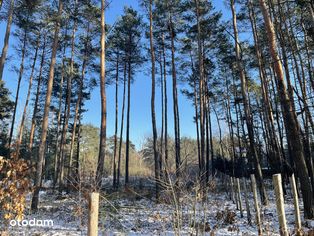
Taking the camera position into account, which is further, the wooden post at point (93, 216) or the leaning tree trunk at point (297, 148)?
the leaning tree trunk at point (297, 148)

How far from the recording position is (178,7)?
14.8m

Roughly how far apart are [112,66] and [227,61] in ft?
26.2

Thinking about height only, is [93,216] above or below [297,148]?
below

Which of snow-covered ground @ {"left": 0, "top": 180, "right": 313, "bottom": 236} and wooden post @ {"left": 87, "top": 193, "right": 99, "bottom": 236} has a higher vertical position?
wooden post @ {"left": 87, "top": 193, "right": 99, "bottom": 236}

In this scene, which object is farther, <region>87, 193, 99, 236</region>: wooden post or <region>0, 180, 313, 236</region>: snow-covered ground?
<region>0, 180, 313, 236</region>: snow-covered ground

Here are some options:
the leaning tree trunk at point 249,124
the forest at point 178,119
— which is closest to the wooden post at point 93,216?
the forest at point 178,119

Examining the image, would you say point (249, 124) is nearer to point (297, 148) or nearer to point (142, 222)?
point (297, 148)

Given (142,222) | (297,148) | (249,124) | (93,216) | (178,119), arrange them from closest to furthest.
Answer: (93,216)
(297,148)
(142,222)
(249,124)
(178,119)

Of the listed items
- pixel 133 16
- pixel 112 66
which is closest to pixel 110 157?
pixel 112 66

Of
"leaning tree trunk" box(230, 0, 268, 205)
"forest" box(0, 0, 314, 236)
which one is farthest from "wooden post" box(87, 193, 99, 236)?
"leaning tree trunk" box(230, 0, 268, 205)

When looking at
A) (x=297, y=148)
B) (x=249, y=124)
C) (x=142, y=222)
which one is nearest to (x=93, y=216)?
(x=142, y=222)

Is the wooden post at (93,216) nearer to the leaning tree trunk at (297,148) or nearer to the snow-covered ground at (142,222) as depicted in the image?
the snow-covered ground at (142,222)

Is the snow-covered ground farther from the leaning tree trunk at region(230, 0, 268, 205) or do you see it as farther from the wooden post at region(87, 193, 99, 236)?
the wooden post at region(87, 193, 99, 236)

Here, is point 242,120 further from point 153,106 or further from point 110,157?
A: point 110,157
